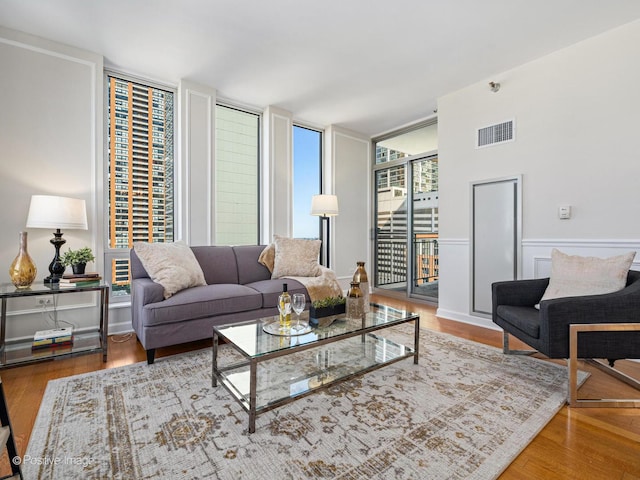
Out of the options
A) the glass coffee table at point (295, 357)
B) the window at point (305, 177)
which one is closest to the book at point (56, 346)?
the glass coffee table at point (295, 357)

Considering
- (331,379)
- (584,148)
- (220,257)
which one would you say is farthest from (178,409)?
(584,148)

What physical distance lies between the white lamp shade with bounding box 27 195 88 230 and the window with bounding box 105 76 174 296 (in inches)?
26.6

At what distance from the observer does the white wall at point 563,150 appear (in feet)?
8.41

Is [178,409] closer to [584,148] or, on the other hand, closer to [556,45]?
[584,148]

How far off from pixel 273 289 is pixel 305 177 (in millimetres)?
2330

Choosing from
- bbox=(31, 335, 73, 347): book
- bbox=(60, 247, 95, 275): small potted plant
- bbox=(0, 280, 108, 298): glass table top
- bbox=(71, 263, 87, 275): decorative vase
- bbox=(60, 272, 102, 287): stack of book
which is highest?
bbox=(60, 247, 95, 275): small potted plant

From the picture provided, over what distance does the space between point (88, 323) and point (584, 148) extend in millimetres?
4838

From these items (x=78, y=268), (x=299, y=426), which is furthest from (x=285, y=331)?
(x=78, y=268)

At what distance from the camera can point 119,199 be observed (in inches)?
129

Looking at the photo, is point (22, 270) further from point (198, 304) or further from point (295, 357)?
point (295, 357)

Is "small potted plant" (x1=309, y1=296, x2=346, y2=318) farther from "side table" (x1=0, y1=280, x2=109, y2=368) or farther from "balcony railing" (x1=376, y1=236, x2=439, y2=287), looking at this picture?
"balcony railing" (x1=376, y1=236, x2=439, y2=287)

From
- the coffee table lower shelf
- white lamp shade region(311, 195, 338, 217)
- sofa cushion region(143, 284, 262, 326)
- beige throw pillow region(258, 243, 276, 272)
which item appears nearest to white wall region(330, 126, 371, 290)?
white lamp shade region(311, 195, 338, 217)

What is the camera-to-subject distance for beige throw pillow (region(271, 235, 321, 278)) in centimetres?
350

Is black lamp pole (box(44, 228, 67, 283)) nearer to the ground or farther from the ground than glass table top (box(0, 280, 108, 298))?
farther from the ground
